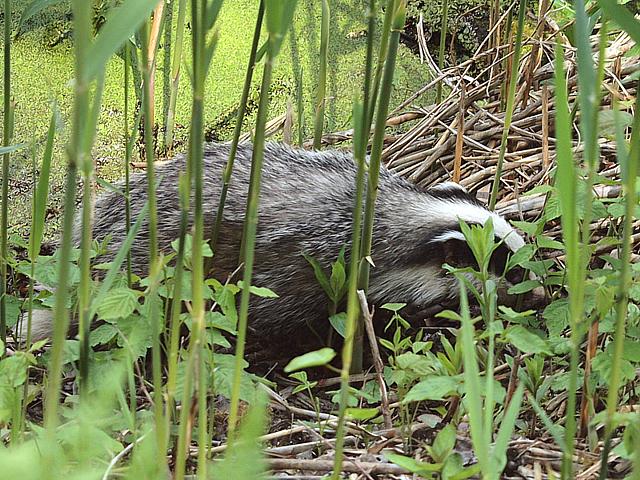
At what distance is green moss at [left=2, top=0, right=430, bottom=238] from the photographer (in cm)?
339

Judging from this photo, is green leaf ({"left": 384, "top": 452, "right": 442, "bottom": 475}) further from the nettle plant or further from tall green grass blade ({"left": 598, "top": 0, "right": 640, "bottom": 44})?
tall green grass blade ({"left": 598, "top": 0, "right": 640, "bottom": 44})

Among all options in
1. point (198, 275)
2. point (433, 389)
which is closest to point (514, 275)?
point (433, 389)

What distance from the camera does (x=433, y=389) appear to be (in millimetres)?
1395

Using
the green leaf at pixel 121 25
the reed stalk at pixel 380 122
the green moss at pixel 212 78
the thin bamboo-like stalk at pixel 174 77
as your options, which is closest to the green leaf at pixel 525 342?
the reed stalk at pixel 380 122

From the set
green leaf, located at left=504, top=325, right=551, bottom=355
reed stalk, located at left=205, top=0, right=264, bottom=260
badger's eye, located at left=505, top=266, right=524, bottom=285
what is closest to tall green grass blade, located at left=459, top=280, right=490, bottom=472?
green leaf, located at left=504, top=325, right=551, bottom=355

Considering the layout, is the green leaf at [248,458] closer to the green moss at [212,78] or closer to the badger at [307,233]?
the badger at [307,233]

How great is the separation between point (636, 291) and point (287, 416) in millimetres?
768

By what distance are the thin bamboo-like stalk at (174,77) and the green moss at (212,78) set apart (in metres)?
0.13

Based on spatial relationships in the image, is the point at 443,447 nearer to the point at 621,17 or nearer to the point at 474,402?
the point at 474,402

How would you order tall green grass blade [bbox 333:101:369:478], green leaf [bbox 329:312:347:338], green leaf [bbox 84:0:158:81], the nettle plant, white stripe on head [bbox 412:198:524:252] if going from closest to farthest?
green leaf [bbox 84:0:158:81] → tall green grass blade [bbox 333:101:369:478] → the nettle plant → green leaf [bbox 329:312:347:338] → white stripe on head [bbox 412:198:524:252]

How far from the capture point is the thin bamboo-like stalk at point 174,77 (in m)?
2.66

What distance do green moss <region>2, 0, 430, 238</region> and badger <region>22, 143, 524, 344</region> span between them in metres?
0.87

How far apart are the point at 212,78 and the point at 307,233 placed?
1.29 m

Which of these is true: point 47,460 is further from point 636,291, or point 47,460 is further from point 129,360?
point 636,291
